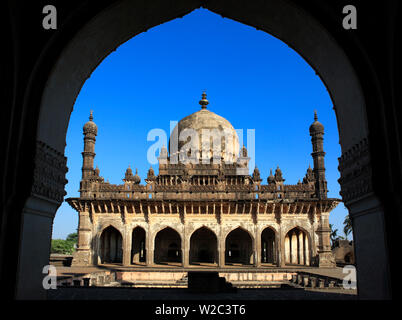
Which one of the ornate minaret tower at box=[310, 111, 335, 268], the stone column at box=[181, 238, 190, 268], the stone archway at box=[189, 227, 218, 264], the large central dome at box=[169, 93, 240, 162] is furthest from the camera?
the large central dome at box=[169, 93, 240, 162]

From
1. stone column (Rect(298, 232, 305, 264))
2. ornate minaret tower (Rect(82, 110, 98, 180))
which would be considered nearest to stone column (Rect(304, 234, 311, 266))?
stone column (Rect(298, 232, 305, 264))

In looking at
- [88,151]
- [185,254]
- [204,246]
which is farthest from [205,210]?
[88,151]

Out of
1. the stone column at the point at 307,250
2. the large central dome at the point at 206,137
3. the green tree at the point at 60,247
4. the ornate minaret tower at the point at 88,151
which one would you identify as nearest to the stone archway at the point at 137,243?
the ornate minaret tower at the point at 88,151

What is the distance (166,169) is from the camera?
1117 inches

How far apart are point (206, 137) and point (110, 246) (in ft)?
38.0

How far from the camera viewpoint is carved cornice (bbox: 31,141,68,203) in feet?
15.9

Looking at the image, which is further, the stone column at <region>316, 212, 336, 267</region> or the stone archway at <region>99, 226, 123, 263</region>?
the stone archway at <region>99, 226, 123, 263</region>

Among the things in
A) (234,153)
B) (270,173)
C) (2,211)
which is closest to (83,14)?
(2,211)

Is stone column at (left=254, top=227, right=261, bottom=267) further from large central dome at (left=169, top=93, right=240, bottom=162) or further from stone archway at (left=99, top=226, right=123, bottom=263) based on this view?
stone archway at (left=99, top=226, right=123, bottom=263)

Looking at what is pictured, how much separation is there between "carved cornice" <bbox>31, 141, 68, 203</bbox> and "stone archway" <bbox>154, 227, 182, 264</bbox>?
2242cm

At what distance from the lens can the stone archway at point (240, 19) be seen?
482 centimetres

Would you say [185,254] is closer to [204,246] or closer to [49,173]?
[204,246]

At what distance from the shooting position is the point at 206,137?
30594 mm
